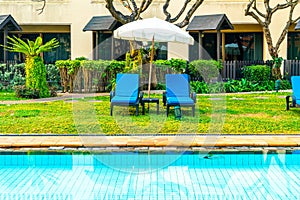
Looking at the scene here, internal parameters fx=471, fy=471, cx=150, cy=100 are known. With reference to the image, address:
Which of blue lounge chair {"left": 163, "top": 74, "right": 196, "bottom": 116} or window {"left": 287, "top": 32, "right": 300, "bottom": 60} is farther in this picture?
window {"left": 287, "top": 32, "right": 300, "bottom": 60}

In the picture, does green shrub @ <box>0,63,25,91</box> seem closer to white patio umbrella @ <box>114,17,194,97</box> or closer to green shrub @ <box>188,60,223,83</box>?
green shrub @ <box>188,60,223,83</box>

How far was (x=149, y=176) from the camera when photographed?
271 inches

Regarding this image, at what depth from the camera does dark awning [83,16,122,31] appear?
20125mm

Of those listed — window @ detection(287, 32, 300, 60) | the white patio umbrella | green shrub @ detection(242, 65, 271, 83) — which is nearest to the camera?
the white patio umbrella

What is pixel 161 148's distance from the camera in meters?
7.77

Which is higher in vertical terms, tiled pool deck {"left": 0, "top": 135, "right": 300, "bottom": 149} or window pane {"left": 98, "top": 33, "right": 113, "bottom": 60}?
window pane {"left": 98, "top": 33, "right": 113, "bottom": 60}

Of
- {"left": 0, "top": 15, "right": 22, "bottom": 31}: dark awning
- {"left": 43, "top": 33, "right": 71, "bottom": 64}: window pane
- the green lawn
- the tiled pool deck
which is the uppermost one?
{"left": 0, "top": 15, "right": 22, "bottom": 31}: dark awning

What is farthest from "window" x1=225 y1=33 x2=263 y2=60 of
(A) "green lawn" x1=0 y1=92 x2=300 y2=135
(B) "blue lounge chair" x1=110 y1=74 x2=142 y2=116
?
(B) "blue lounge chair" x1=110 y1=74 x2=142 y2=116

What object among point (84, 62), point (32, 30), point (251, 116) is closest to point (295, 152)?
point (251, 116)

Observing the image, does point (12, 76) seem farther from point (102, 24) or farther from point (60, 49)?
point (60, 49)

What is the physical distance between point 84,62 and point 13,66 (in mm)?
2993

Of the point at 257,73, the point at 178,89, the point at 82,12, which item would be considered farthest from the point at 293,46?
the point at 178,89

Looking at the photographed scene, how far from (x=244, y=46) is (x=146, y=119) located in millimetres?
15274

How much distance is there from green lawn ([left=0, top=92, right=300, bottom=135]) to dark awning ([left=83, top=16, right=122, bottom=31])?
762 centimetres
